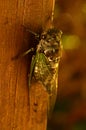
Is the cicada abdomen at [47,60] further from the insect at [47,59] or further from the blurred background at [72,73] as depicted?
the blurred background at [72,73]

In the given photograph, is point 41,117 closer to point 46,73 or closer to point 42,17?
point 46,73

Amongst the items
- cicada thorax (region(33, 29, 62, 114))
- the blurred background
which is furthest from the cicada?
the blurred background

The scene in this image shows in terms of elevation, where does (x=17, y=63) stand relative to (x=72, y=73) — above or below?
above

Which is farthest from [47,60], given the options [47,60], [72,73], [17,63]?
[72,73]

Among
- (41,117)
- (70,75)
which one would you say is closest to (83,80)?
(70,75)

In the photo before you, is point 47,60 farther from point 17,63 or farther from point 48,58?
point 17,63

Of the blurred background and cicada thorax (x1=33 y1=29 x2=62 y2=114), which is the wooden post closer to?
cicada thorax (x1=33 y1=29 x2=62 y2=114)
